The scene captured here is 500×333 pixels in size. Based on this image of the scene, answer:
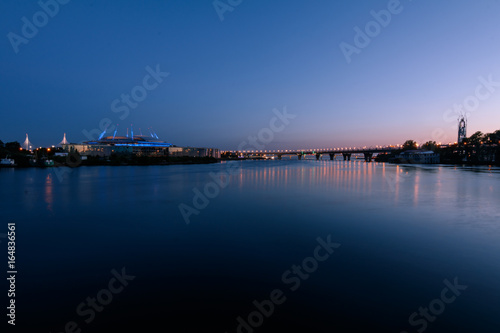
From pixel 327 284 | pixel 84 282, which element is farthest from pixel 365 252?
pixel 84 282

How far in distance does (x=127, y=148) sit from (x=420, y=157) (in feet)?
389

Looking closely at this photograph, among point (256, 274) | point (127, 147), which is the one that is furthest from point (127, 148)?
point (256, 274)

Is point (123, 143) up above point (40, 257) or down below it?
above

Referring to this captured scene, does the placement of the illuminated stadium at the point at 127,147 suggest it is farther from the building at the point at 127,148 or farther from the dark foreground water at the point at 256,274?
the dark foreground water at the point at 256,274

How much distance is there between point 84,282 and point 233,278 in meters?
2.94

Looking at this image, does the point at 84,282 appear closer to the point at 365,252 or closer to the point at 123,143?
the point at 365,252

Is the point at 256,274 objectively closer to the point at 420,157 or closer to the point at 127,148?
the point at 127,148

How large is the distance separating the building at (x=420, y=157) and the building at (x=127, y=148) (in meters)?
90.8

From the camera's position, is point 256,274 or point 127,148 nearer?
point 256,274

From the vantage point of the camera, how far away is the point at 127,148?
110 meters

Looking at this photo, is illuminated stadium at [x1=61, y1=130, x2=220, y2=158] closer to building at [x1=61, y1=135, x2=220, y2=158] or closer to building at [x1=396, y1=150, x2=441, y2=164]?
building at [x1=61, y1=135, x2=220, y2=158]

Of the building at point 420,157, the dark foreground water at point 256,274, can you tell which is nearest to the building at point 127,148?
the building at point 420,157

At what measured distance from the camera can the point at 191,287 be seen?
5.13 meters

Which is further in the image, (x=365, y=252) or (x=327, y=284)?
(x=365, y=252)
